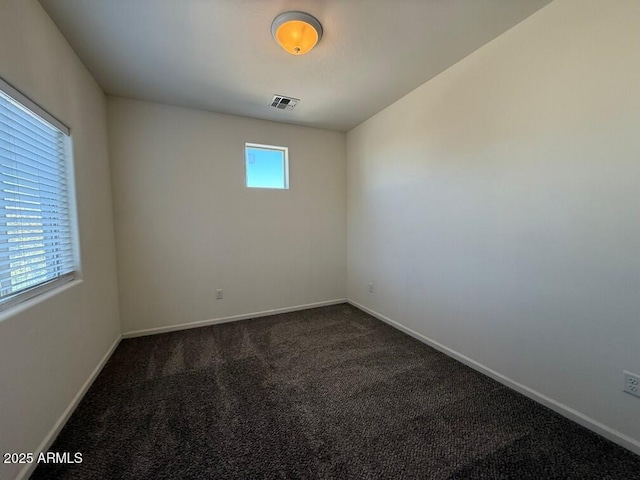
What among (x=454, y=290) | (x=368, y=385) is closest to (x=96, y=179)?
(x=368, y=385)

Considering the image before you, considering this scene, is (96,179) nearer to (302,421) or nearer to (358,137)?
(302,421)

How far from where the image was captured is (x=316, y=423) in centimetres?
167

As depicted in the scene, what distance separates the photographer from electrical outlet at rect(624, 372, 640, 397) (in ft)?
4.63

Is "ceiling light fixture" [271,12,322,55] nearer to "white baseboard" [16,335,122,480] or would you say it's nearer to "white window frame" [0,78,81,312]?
"white window frame" [0,78,81,312]

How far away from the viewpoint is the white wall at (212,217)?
2.92 metres

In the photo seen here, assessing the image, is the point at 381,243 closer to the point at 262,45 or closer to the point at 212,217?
the point at 212,217

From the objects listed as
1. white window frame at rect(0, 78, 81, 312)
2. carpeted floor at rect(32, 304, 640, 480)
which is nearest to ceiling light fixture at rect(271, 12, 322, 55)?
white window frame at rect(0, 78, 81, 312)

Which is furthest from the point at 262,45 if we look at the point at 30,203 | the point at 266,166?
the point at 30,203

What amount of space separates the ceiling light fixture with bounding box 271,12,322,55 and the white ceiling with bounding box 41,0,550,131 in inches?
1.7

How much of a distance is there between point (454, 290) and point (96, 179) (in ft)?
11.2

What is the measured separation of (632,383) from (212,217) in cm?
368

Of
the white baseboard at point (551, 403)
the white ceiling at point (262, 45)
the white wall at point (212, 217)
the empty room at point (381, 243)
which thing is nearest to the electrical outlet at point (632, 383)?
the empty room at point (381, 243)

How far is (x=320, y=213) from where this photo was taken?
153 inches

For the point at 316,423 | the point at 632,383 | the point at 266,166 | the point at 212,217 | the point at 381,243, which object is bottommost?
the point at 316,423
